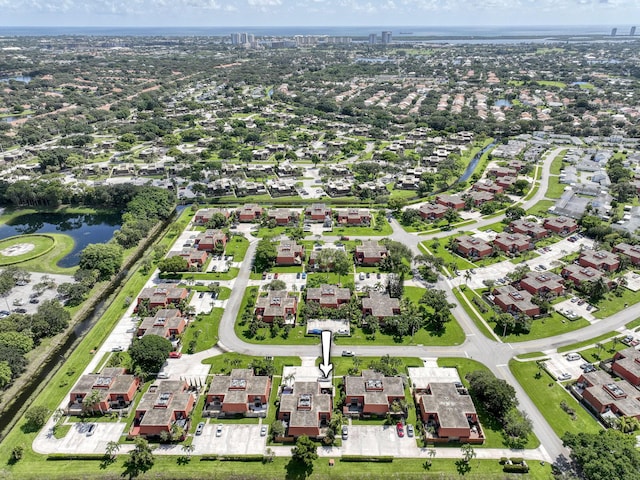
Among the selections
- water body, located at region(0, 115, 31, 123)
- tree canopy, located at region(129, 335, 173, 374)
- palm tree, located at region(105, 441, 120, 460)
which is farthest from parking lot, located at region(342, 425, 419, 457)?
water body, located at region(0, 115, 31, 123)

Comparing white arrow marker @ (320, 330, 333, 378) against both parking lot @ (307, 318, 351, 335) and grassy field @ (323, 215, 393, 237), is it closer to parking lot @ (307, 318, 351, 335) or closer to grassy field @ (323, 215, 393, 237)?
parking lot @ (307, 318, 351, 335)

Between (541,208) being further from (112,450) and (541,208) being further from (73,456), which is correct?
(73,456)

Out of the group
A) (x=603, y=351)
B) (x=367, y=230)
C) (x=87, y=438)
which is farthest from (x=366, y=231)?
(x=87, y=438)

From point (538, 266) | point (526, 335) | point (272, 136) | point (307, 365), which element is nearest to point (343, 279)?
point (307, 365)

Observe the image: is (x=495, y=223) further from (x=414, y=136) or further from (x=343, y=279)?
(x=414, y=136)

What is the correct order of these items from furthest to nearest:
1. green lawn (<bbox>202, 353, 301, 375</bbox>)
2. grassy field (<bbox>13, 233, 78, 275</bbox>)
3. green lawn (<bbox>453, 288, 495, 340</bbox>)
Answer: grassy field (<bbox>13, 233, 78, 275</bbox>)
green lawn (<bbox>453, 288, 495, 340</bbox>)
green lawn (<bbox>202, 353, 301, 375</bbox>)

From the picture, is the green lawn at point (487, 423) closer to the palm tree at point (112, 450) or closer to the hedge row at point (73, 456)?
the palm tree at point (112, 450)
